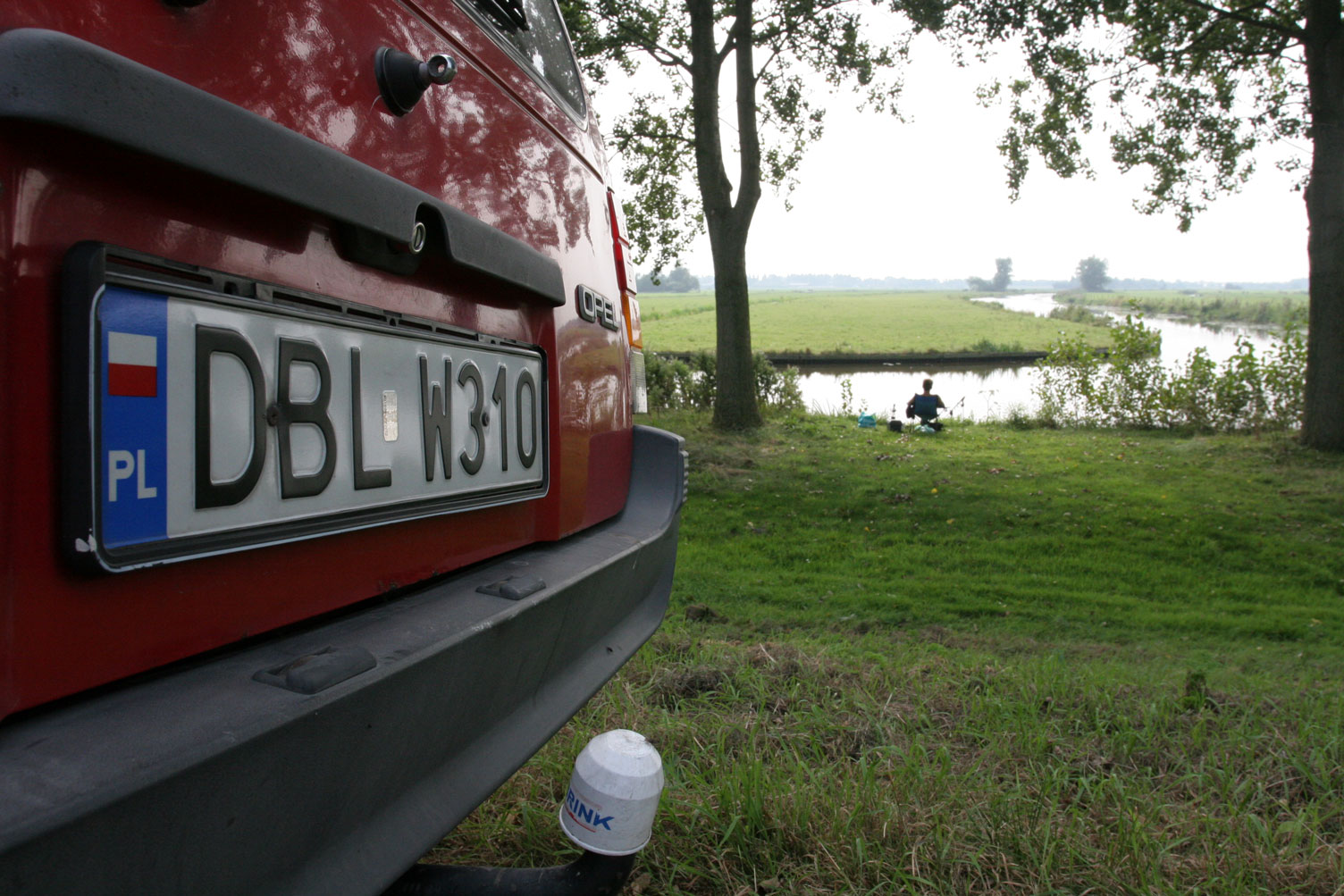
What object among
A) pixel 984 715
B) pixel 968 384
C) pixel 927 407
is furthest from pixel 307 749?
pixel 968 384

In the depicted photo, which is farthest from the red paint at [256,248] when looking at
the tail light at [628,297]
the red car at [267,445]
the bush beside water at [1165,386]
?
the bush beside water at [1165,386]

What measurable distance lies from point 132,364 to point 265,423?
19 centimetres

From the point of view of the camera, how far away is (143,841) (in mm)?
834

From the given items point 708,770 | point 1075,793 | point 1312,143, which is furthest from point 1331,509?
point 708,770

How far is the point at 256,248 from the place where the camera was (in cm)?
112

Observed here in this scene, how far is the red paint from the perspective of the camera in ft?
2.78

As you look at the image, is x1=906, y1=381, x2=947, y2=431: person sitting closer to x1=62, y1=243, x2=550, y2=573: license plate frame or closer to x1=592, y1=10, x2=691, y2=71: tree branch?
x1=592, y1=10, x2=691, y2=71: tree branch

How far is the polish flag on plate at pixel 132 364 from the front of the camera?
92cm

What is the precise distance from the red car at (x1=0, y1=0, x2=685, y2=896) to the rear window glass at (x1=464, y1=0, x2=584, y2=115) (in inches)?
1.2

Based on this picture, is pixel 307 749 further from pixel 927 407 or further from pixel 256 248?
pixel 927 407

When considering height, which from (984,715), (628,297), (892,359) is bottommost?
(984,715)

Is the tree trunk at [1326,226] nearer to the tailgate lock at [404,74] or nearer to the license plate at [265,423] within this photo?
the license plate at [265,423]

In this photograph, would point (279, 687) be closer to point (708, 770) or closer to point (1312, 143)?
point (708, 770)

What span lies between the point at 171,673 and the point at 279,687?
0.40 ft
